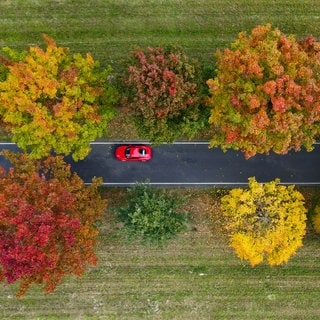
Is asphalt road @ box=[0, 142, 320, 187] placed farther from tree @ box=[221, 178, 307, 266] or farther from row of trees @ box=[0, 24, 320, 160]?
row of trees @ box=[0, 24, 320, 160]

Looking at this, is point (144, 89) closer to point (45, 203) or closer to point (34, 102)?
point (34, 102)

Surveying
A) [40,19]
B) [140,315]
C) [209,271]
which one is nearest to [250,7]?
[40,19]

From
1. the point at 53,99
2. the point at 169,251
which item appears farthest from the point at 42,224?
the point at 169,251

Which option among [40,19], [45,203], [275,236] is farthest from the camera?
[40,19]

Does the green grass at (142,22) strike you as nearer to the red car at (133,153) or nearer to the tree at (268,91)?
the red car at (133,153)

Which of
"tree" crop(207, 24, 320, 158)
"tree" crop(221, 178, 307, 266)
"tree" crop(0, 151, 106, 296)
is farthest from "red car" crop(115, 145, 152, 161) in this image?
"tree" crop(207, 24, 320, 158)

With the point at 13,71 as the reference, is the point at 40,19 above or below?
above
